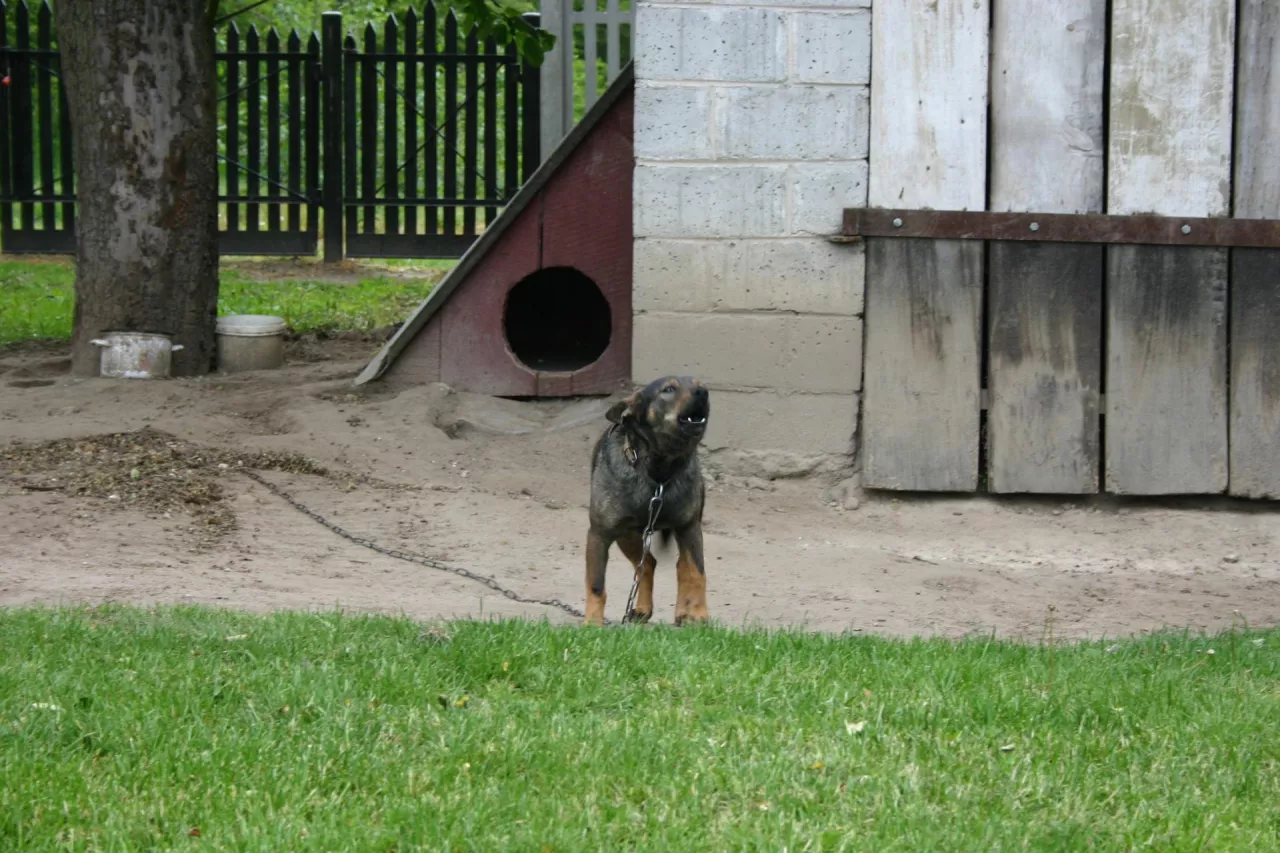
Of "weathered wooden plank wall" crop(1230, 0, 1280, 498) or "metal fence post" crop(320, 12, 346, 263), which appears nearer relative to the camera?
"weathered wooden plank wall" crop(1230, 0, 1280, 498)

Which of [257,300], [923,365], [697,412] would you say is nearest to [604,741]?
[697,412]

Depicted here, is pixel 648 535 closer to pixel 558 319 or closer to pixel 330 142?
pixel 558 319

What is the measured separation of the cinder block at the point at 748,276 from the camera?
27.4 feet

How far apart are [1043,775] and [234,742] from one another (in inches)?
80.4

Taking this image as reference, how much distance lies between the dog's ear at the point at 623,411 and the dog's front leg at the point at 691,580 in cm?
49

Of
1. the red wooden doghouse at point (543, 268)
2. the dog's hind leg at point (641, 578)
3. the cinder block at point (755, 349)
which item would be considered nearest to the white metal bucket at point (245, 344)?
the red wooden doghouse at point (543, 268)

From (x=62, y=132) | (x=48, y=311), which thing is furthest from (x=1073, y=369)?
(x=62, y=132)

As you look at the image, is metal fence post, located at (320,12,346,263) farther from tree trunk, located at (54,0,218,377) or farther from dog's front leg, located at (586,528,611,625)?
dog's front leg, located at (586,528,611,625)

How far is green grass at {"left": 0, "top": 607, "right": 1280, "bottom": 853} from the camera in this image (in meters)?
3.70

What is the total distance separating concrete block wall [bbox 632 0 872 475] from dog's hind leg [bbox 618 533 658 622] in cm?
231

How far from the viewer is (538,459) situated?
Result: 28.8 ft

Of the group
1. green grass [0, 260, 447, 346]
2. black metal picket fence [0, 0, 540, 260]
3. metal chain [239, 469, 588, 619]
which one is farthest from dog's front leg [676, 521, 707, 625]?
black metal picket fence [0, 0, 540, 260]

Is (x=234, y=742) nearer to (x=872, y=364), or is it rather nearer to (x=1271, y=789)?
(x=1271, y=789)

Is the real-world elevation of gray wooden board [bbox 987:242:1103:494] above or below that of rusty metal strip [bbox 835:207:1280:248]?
below
